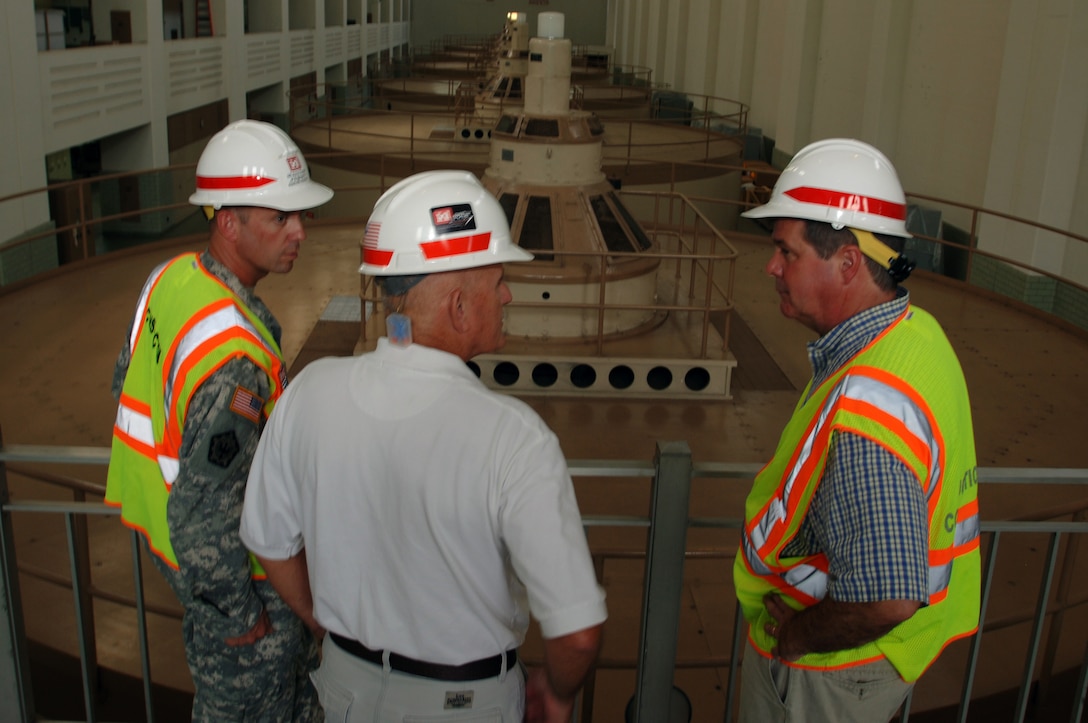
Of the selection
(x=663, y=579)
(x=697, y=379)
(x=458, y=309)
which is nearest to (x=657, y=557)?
(x=663, y=579)

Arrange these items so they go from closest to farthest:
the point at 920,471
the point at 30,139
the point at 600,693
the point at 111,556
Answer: the point at 920,471 → the point at 600,693 → the point at 111,556 → the point at 30,139

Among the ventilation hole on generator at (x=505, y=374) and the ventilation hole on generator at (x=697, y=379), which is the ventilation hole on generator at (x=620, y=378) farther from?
the ventilation hole on generator at (x=505, y=374)

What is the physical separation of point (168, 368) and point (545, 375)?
4981 millimetres

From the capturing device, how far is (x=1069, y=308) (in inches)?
384

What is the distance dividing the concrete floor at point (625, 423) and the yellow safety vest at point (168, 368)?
1.42 m

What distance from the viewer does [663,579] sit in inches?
101

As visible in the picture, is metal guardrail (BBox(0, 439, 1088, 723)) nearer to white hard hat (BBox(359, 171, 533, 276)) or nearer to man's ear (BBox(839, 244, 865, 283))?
man's ear (BBox(839, 244, 865, 283))

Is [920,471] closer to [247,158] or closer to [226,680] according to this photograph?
[226,680]

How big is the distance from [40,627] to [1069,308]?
31.5 feet

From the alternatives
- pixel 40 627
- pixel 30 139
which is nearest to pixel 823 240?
pixel 40 627

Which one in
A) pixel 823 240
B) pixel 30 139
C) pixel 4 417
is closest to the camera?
pixel 823 240

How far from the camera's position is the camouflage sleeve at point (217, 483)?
2.19 metres

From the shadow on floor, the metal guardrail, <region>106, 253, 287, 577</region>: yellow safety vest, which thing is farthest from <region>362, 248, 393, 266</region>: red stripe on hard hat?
the shadow on floor

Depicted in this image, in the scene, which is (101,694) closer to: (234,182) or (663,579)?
(234,182)
